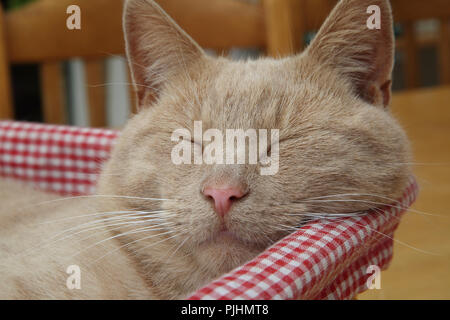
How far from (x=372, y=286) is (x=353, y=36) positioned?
14.4 inches

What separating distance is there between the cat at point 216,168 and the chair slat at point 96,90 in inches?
9.6

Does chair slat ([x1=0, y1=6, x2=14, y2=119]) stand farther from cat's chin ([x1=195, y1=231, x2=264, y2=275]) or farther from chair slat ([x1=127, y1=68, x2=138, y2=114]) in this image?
cat's chin ([x1=195, y1=231, x2=264, y2=275])

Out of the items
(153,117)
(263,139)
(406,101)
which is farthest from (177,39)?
(406,101)

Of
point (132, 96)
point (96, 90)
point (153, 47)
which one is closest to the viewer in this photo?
point (153, 47)

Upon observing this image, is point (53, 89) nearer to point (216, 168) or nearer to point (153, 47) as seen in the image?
point (153, 47)

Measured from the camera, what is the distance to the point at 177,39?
81 cm

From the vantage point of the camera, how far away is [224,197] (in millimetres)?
620

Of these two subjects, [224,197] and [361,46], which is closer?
[224,197]

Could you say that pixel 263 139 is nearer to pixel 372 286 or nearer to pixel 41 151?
pixel 372 286

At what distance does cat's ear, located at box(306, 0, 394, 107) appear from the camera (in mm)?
727

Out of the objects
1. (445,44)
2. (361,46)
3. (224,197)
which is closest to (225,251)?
(224,197)

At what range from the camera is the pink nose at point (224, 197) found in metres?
0.62

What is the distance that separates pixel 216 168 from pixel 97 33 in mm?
695
